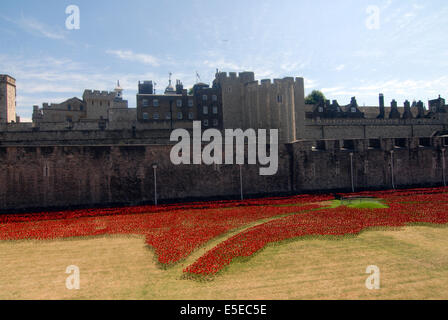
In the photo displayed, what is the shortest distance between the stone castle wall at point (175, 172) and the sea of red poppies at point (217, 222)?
9.08 ft

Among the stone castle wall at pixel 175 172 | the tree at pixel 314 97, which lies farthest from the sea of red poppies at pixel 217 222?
the tree at pixel 314 97

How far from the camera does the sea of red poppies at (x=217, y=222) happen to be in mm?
14031

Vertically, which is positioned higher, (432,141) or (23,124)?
(23,124)

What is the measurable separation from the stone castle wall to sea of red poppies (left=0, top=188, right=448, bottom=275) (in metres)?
2.77

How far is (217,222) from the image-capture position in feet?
63.7

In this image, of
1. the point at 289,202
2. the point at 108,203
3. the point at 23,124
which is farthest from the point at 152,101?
the point at 289,202

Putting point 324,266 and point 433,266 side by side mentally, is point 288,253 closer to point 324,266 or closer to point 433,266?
point 324,266

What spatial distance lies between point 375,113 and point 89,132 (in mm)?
52322

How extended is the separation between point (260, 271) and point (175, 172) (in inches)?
729

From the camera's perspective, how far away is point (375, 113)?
64.5 metres
